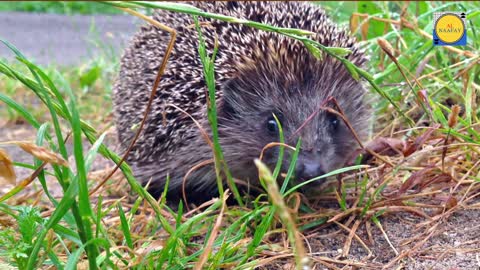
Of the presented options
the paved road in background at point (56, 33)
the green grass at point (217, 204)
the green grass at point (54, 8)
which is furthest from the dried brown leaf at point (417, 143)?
the green grass at point (54, 8)

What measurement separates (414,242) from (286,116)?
0.95 m

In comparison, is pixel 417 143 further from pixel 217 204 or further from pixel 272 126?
pixel 217 204

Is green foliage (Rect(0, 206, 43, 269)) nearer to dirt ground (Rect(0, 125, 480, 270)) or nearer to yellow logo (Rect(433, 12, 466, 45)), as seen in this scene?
dirt ground (Rect(0, 125, 480, 270))

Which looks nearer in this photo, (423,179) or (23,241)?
(23,241)

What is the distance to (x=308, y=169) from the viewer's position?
2.75 metres

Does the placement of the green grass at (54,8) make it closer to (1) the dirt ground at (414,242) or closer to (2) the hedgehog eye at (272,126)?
(2) the hedgehog eye at (272,126)

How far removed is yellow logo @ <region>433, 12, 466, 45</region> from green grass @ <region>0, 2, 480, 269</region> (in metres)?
0.07

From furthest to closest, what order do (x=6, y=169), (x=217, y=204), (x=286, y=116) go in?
(x=286, y=116) < (x=217, y=204) < (x=6, y=169)

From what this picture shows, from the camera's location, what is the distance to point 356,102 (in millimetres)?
3477

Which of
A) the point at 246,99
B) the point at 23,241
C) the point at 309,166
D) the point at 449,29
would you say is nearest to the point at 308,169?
the point at 309,166

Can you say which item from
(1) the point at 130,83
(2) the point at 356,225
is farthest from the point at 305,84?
(1) the point at 130,83

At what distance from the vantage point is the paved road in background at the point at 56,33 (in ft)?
35.3

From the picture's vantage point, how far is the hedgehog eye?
3.23 metres

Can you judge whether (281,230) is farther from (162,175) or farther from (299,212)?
(162,175)
